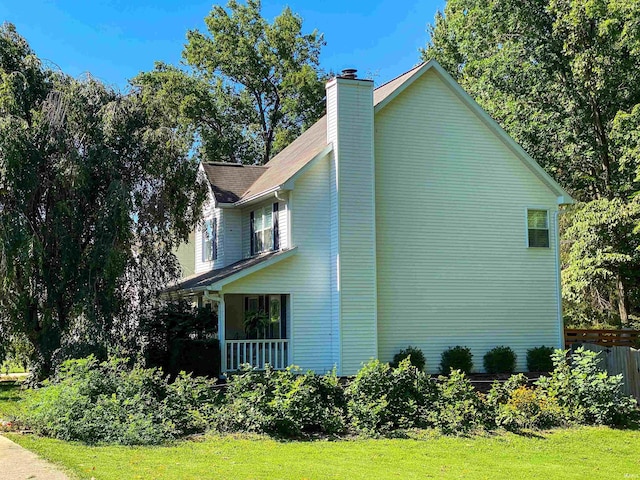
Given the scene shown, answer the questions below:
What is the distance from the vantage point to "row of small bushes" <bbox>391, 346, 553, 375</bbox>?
20.2 m

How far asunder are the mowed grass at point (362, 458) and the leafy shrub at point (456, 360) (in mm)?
7128

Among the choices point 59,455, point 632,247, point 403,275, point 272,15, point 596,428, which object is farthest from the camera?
point 272,15

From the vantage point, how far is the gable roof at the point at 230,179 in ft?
78.7

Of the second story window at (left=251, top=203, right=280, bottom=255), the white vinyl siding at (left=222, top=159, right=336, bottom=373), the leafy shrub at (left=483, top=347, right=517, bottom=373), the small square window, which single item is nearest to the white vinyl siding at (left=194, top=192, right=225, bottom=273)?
the second story window at (left=251, top=203, right=280, bottom=255)

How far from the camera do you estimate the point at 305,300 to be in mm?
19719

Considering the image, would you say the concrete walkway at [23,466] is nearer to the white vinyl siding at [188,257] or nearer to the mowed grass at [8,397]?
the mowed grass at [8,397]

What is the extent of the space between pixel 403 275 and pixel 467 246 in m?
2.38

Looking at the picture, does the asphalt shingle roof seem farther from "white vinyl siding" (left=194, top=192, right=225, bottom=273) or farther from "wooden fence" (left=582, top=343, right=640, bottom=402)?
"wooden fence" (left=582, top=343, right=640, bottom=402)


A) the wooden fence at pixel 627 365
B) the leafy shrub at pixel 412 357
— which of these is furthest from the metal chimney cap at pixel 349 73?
the wooden fence at pixel 627 365

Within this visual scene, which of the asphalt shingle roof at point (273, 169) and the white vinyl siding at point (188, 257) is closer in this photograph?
the asphalt shingle roof at point (273, 169)

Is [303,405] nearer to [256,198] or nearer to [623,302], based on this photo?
[256,198]

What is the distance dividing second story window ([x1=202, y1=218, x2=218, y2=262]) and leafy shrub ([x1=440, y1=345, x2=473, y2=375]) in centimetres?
856

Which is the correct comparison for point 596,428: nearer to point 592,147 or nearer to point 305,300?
point 305,300

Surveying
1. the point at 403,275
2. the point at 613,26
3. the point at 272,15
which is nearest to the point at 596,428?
the point at 403,275
